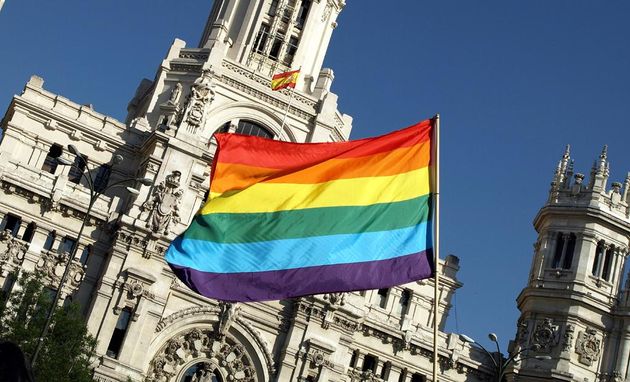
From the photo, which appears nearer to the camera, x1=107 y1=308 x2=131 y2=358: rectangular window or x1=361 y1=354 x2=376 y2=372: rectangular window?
x1=107 y1=308 x2=131 y2=358: rectangular window

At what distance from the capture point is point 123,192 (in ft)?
181

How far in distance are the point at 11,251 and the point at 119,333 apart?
655 cm

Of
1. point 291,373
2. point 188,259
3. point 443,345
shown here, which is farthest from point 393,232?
point 443,345

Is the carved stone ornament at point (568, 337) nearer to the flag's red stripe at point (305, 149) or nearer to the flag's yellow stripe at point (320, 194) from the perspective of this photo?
the flag's red stripe at point (305, 149)

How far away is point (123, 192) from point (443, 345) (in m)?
19.6

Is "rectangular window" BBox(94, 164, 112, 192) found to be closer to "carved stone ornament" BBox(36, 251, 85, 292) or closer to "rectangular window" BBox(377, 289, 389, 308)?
"carved stone ornament" BBox(36, 251, 85, 292)

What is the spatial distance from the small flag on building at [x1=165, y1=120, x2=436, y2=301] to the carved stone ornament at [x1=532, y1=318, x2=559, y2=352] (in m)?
38.5

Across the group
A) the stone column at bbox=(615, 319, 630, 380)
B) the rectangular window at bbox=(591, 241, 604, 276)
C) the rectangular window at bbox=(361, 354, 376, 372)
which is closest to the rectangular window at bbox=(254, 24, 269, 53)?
the rectangular window at bbox=(361, 354, 376, 372)

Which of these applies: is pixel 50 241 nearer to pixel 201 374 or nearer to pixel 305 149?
pixel 201 374

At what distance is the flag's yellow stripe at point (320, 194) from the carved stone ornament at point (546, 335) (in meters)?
38.7

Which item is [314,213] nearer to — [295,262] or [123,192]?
[295,262]

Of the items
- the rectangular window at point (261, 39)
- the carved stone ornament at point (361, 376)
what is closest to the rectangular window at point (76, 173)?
the rectangular window at point (261, 39)

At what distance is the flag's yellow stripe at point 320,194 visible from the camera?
1764cm

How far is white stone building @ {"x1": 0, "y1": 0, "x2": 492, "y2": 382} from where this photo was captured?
162 ft
